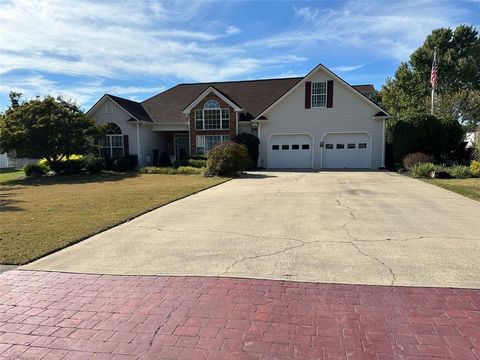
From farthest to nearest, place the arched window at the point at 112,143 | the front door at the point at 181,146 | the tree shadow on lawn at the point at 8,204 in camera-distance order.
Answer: the front door at the point at 181,146 < the arched window at the point at 112,143 < the tree shadow on lawn at the point at 8,204

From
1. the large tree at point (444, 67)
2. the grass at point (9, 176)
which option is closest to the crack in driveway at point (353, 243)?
the grass at point (9, 176)

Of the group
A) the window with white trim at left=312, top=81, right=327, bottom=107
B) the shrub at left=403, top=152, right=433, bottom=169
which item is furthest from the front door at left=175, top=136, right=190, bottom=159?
the shrub at left=403, top=152, right=433, bottom=169

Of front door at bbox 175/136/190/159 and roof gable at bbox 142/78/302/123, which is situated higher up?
roof gable at bbox 142/78/302/123

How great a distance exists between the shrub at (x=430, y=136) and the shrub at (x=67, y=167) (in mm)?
21441

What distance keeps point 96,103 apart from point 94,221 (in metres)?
21.8

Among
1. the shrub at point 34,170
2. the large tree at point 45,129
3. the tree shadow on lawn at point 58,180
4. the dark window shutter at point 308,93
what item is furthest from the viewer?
the dark window shutter at point 308,93

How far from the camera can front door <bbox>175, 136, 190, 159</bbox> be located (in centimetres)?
3139

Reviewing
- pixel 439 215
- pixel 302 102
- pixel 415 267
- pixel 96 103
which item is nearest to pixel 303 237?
pixel 415 267

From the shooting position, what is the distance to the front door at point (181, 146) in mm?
31391

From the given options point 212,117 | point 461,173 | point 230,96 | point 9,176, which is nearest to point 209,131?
point 212,117

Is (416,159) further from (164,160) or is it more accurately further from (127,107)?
(127,107)

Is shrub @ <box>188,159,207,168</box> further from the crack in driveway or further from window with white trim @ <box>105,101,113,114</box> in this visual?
the crack in driveway

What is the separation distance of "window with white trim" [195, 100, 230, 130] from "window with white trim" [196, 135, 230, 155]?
0.68 m

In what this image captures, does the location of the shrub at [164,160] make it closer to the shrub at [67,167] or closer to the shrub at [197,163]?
the shrub at [197,163]
